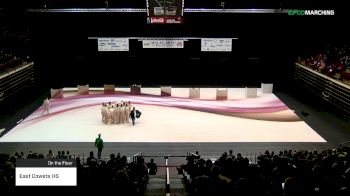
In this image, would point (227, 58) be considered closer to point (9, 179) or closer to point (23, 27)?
point (23, 27)

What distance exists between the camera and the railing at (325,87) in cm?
2755

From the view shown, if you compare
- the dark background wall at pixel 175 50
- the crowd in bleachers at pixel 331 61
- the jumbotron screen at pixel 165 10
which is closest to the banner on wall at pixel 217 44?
the dark background wall at pixel 175 50

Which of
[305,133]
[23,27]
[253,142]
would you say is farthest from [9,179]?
[23,27]

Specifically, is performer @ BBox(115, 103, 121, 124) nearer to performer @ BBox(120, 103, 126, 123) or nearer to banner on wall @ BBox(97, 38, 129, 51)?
performer @ BBox(120, 103, 126, 123)

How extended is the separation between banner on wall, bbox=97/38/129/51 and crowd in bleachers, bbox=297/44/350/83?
13585 mm

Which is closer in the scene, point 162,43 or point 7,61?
point 7,61

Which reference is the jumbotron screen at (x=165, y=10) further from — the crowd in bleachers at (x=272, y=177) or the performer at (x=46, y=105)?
the crowd in bleachers at (x=272, y=177)

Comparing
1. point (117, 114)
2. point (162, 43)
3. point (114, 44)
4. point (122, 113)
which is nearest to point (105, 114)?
point (117, 114)

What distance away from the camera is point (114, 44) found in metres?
37.8

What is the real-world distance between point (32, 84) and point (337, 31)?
23579 millimetres

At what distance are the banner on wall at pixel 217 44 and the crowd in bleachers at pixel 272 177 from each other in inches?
881

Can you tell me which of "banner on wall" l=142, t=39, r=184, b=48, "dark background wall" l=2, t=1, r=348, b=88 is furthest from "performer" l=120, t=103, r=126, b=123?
"dark background wall" l=2, t=1, r=348, b=88

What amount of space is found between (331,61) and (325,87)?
3.78 m

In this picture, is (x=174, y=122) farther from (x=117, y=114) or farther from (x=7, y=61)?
(x=7, y=61)
